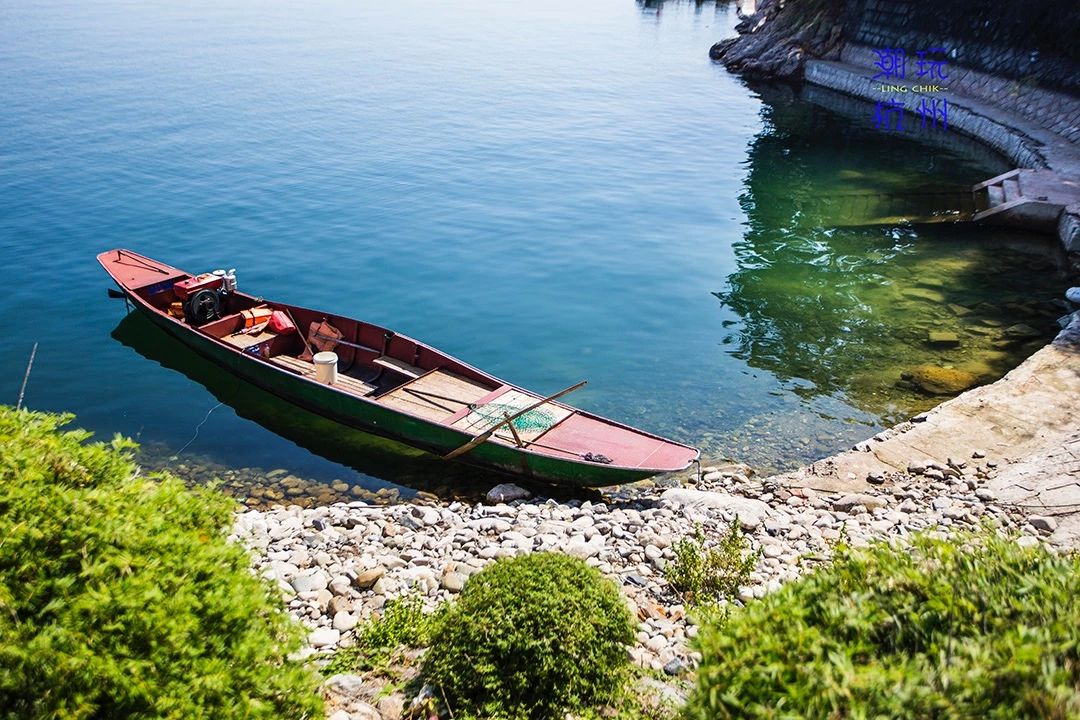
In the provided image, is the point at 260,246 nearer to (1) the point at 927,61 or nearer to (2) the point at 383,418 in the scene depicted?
(2) the point at 383,418

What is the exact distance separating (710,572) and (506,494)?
543 cm

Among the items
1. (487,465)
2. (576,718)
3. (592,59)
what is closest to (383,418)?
(487,465)

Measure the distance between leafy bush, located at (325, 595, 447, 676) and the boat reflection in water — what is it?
246 inches

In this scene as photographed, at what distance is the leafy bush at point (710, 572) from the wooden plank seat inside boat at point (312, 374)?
8.99 m

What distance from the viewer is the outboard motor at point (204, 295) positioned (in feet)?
60.9

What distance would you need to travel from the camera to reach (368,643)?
26.9 ft

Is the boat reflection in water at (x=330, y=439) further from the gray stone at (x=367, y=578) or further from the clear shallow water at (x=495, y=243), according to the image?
the gray stone at (x=367, y=578)

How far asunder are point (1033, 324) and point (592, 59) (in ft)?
164

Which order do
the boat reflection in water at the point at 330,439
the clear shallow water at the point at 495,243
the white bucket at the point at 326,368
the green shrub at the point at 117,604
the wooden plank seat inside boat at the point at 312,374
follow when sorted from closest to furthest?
the green shrub at the point at 117,604, the boat reflection in water at the point at 330,439, the white bucket at the point at 326,368, the wooden plank seat inside boat at the point at 312,374, the clear shallow water at the point at 495,243

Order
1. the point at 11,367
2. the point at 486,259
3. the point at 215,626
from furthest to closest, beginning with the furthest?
1. the point at 486,259
2. the point at 11,367
3. the point at 215,626

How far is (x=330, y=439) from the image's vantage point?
55.8ft

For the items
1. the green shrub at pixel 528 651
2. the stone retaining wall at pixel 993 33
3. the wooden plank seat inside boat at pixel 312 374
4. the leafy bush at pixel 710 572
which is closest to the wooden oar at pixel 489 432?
the wooden plank seat inside boat at pixel 312 374

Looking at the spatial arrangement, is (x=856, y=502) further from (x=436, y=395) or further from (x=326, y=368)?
(x=326, y=368)

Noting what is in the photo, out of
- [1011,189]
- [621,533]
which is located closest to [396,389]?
[621,533]
